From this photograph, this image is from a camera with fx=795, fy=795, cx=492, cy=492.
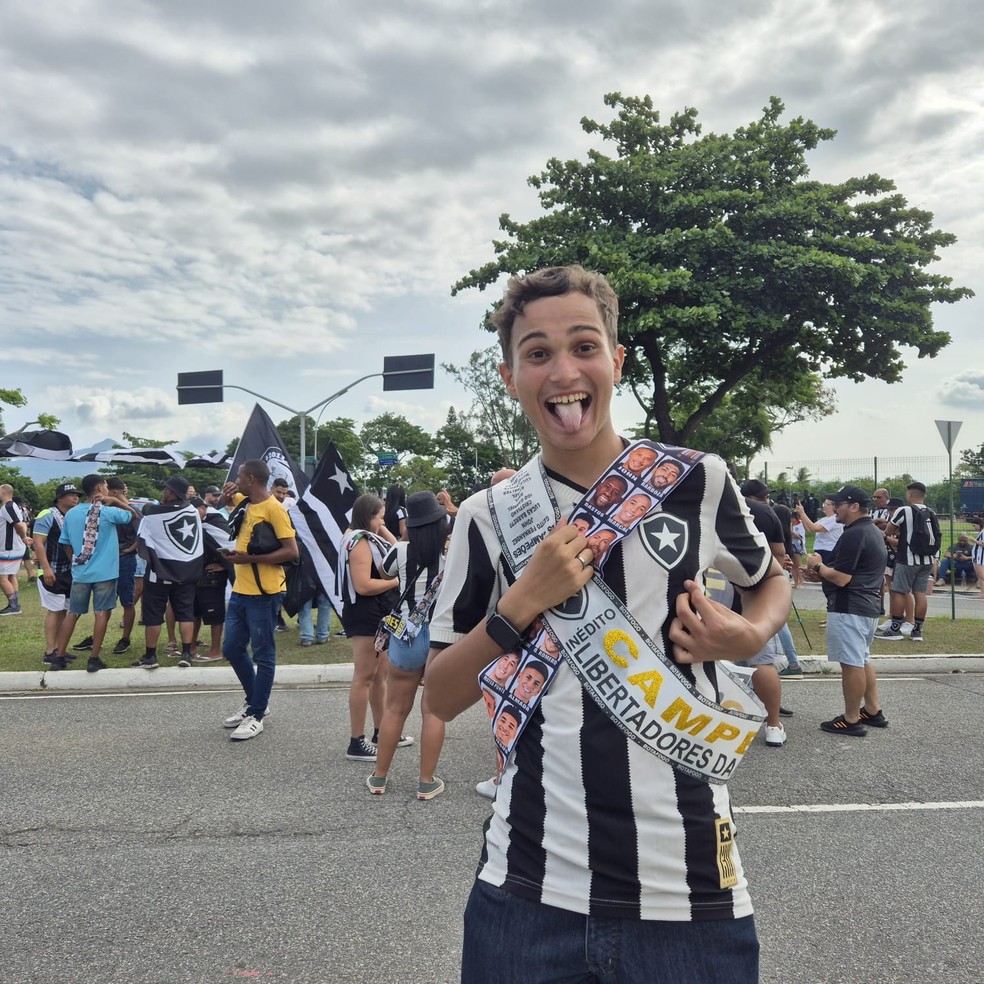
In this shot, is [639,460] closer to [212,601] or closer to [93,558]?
[93,558]

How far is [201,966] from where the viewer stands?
9.79ft

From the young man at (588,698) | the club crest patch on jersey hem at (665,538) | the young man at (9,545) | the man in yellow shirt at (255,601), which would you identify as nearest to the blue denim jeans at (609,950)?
the young man at (588,698)

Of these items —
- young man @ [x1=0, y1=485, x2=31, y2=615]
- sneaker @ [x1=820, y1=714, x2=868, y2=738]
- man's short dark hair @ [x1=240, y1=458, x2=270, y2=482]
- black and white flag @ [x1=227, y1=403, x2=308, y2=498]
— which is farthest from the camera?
young man @ [x1=0, y1=485, x2=31, y2=615]

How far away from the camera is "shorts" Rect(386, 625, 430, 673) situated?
4742 mm

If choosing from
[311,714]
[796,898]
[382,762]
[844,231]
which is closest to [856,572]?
[796,898]

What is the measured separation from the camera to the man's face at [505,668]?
4.75ft

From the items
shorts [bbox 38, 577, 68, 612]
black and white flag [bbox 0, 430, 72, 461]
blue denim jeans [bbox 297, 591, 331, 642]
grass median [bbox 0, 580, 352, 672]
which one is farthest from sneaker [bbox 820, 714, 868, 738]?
black and white flag [bbox 0, 430, 72, 461]

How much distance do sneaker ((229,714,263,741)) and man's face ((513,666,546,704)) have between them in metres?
5.12

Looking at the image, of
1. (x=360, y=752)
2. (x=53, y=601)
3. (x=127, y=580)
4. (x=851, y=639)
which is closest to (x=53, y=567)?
(x=53, y=601)

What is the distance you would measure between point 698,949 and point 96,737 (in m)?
5.99

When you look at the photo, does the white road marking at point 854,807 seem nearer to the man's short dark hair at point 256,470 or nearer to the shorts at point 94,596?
the man's short dark hair at point 256,470

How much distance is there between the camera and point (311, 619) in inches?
384

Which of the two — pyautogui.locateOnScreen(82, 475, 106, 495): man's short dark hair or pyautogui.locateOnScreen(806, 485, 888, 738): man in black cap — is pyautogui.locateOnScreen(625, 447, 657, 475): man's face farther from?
pyautogui.locateOnScreen(82, 475, 106, 495): man's short dark hair

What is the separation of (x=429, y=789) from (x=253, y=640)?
2.02 meters
